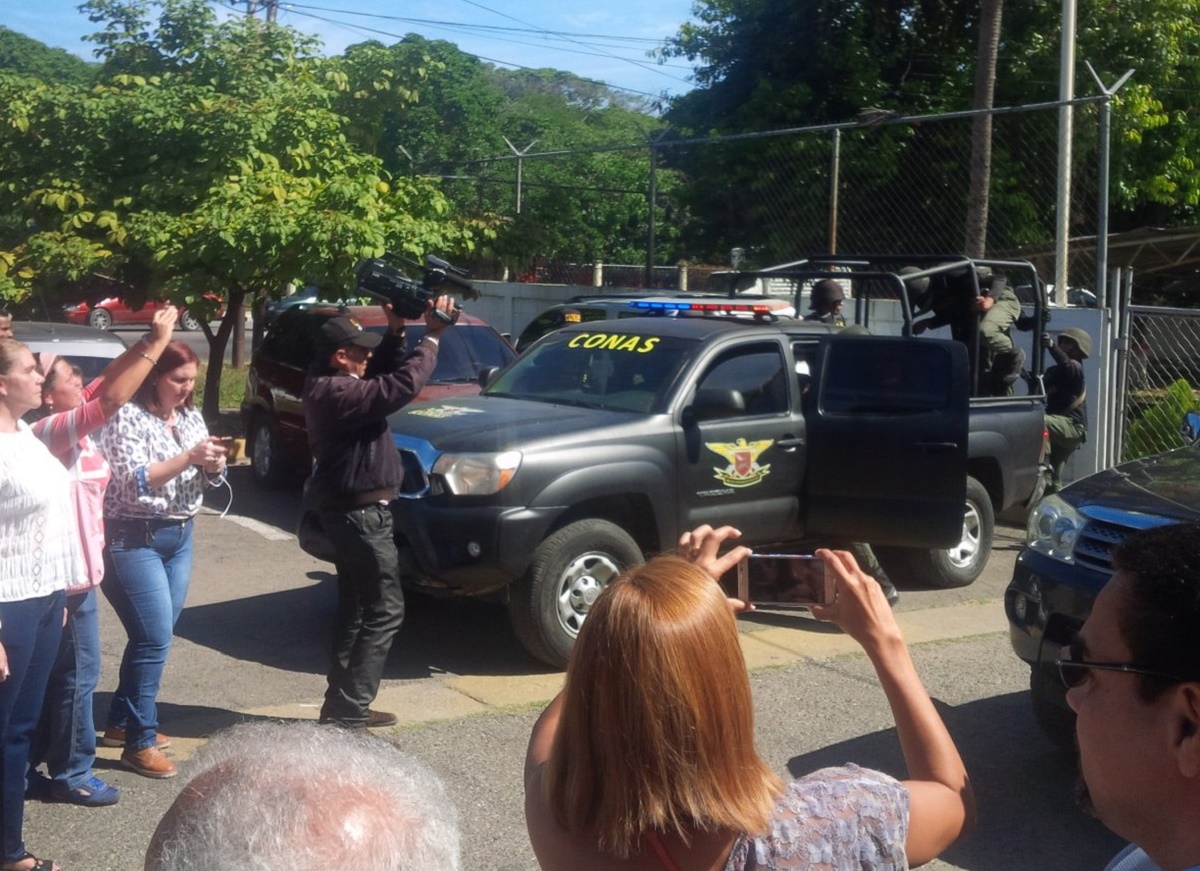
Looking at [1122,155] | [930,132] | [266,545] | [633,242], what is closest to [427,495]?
[266,545]

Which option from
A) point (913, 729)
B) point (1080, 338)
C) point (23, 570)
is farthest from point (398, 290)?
point (1080, 338)

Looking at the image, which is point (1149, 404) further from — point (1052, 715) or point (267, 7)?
point (267, 7)

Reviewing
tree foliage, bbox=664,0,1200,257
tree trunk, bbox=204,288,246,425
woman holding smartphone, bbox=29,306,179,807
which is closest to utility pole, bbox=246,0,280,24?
tree trunk, bbox=204,288,246,425

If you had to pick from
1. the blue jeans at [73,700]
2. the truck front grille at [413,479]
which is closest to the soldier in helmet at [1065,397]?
the truck front grille at [413,479]

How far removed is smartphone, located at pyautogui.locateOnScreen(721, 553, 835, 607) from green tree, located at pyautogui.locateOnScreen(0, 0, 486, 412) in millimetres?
10256

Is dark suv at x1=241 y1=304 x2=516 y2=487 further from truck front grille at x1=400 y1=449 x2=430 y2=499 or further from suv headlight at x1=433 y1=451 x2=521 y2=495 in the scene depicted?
suv headlight at x1=433 y1=451 x2=521 y2=495

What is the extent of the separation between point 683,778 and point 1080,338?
1016 cm

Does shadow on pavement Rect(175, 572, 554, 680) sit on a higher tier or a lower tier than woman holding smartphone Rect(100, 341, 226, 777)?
lower

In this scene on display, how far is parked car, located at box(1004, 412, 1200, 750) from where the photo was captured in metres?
5.20

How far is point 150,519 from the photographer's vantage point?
5293mm

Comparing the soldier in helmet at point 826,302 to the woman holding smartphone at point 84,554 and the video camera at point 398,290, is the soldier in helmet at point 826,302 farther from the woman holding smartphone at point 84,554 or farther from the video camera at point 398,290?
the woman holding smartphone at point 84,554

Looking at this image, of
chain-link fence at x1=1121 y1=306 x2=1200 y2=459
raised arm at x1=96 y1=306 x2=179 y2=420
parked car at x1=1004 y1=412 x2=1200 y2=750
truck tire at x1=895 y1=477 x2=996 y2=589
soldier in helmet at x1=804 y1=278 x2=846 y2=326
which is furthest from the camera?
chain-link fence at x1=1121 y1=306 x2=1200 y2=459

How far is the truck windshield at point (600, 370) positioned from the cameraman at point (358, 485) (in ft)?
6.68

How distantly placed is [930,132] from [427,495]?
45.8ft
